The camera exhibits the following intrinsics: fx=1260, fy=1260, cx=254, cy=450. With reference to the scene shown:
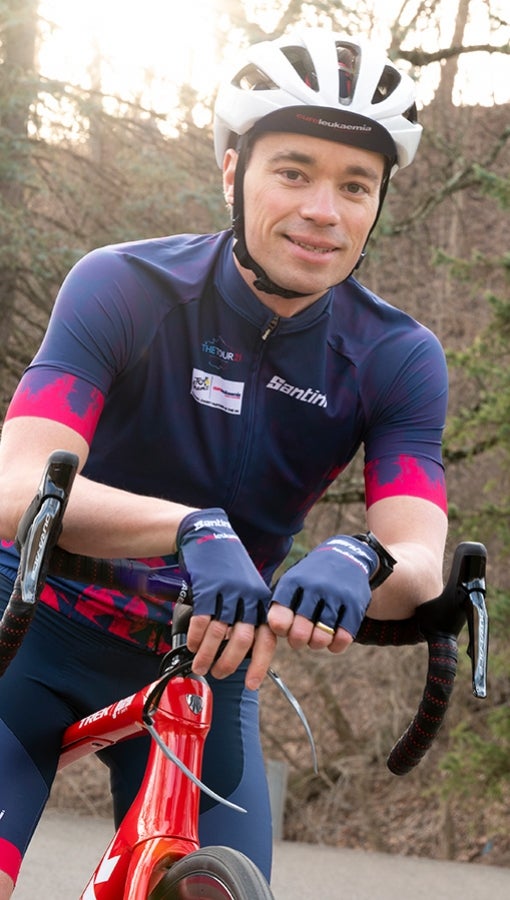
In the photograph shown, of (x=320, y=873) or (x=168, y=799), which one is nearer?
(x=168, y=799)

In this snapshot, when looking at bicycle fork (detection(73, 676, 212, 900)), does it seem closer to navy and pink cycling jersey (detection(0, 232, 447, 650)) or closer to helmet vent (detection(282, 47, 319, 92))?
navy and pink cycling jersey (detection(0, 232, 447, 650))

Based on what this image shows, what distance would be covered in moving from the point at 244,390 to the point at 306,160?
54 centimetres

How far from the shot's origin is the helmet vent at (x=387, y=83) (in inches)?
123

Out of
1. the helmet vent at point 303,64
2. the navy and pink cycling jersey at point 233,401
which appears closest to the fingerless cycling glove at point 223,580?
the navy and pink cycling jersey at point 233,401

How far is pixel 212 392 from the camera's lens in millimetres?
2906

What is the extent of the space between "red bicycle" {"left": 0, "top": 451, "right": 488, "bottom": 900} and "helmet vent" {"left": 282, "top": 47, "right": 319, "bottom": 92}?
Answer: 1.23 metres

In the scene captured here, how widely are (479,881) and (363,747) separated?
6155 millimetres

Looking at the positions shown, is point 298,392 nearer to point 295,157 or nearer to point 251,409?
point 251,409

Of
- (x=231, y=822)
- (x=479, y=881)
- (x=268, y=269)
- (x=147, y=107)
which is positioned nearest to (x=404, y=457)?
(x=268, y=269)

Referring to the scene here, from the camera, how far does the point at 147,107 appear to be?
12055 mm

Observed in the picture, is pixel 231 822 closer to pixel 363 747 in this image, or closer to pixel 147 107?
pixel 147 107

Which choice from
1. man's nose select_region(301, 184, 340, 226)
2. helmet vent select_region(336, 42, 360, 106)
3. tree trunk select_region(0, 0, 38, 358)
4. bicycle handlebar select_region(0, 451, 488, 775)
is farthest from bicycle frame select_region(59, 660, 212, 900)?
tree trunk select_region(0, 0, 38, 358)

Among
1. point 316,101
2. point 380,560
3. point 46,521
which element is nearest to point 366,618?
point 380,560

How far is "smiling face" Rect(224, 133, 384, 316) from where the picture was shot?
2.78 m
